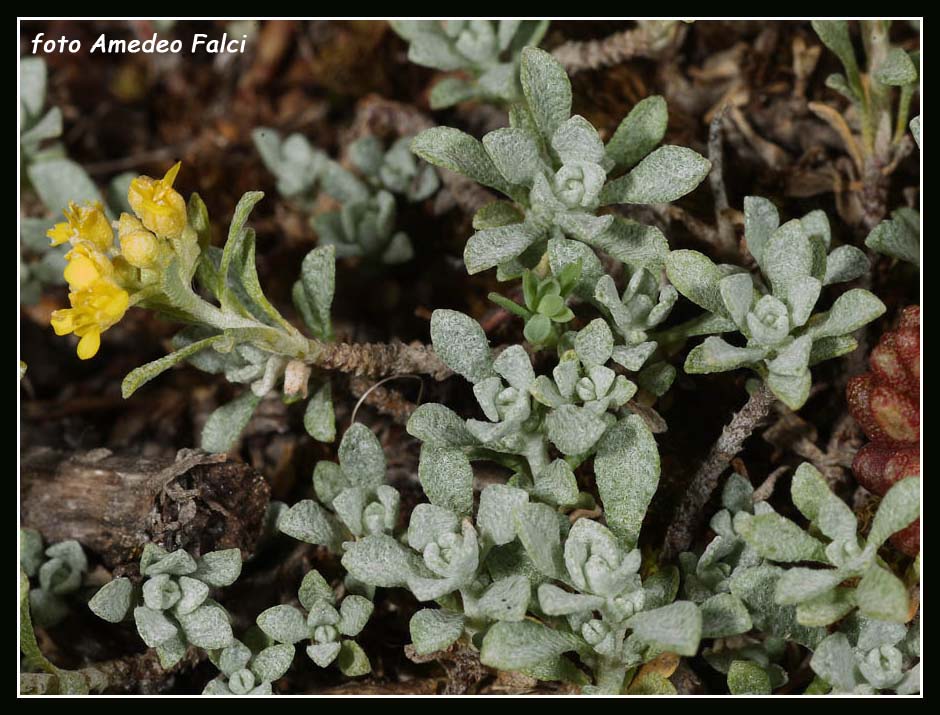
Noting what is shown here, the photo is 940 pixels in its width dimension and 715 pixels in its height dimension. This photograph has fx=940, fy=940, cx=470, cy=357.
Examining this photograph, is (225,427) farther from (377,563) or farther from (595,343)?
(595,343)

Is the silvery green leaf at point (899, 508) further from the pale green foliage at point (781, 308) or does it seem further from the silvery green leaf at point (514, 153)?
the silvery green leaf at point (514, 153)

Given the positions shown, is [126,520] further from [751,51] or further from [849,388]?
[751,51]

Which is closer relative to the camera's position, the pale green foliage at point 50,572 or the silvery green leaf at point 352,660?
the silvery green leaf at point 352,660

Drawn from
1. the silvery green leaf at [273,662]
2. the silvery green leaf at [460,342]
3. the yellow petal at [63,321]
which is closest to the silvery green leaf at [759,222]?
the silvery green leaf at [460,342]

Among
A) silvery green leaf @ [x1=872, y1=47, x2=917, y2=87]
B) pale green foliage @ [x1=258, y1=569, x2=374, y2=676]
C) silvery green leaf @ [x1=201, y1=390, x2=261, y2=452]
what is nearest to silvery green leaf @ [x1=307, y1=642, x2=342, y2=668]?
pale green foliage @ [x1=258, y1=569, x2=374, y2=676]

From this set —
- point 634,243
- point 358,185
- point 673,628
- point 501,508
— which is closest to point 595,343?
point 634,243

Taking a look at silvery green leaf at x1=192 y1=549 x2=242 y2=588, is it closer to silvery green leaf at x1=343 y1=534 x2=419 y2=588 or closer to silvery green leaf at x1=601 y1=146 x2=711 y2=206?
silvery green leaf at x1=343 y1=534 x2=419 y2=588

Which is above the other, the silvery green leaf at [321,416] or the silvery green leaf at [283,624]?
the silvery green leaf at [321,416]
